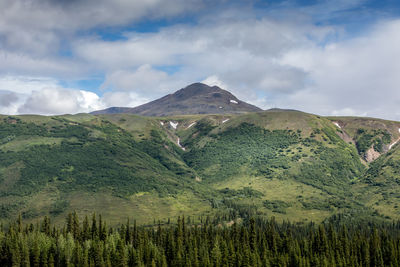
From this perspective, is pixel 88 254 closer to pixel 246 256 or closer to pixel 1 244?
pixel 1 244

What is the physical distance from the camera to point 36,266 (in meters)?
185

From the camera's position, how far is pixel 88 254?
195m

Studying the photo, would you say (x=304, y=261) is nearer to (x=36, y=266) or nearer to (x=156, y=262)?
(x=156, y=262)

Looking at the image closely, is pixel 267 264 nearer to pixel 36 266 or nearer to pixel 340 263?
pixel 340 263

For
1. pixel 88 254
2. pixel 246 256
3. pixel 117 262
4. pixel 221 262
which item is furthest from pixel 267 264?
pixel 88 254

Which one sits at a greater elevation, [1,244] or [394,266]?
[1,244]

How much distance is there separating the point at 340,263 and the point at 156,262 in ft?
289

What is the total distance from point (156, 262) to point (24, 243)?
6244cm

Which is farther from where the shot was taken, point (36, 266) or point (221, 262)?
point (221, 262)

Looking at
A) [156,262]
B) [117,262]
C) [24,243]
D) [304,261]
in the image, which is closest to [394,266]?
[304,261]

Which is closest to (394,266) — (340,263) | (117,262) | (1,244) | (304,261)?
(340,263)

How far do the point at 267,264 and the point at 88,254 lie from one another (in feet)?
279

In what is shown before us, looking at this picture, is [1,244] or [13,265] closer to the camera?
[13,265]

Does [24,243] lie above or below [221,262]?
above
